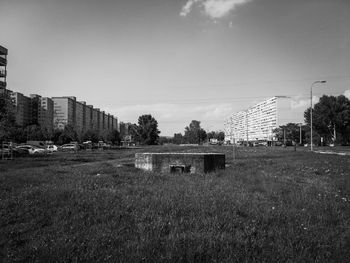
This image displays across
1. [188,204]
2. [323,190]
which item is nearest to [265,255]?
[188,204]

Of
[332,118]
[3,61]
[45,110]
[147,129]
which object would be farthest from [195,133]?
[3,61]

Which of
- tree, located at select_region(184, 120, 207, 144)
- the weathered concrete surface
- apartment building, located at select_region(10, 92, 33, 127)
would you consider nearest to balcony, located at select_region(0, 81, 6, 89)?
the weathered concrete surface

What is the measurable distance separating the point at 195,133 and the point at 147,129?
43503mm

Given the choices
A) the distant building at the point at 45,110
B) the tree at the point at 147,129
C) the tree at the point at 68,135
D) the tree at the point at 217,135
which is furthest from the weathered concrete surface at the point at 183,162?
the tree at the point at 217,135

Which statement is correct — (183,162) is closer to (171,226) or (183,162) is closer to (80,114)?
(171,226)

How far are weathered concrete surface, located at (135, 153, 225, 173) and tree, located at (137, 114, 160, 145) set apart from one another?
363 feet

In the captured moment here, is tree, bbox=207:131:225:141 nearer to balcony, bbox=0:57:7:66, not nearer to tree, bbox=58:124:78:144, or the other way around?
tree, bbox=58:124:78:144

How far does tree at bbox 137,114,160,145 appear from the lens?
12491 centimetres

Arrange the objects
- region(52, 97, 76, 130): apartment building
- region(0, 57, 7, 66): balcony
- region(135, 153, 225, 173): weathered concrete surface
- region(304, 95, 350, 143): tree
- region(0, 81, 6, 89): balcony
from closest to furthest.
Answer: region(135, 153, 225, 173): weathered concrete surface < region(0, 81, 6, 89): balcony < region(0, 57, 7, 66): balcony < region(304, 95, 350, 143): tree < region(52, 97, 76, 130): apartment building

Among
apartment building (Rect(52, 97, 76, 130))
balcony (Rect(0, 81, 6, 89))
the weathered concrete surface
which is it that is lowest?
the weathered concrete surface

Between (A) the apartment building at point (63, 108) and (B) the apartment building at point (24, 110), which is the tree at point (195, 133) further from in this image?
(B) the apartment building at point (24, 110)

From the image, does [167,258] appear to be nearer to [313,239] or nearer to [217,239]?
[217,239]

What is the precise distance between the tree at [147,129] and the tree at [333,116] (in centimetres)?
6492

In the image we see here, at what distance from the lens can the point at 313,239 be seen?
14.5 feet
